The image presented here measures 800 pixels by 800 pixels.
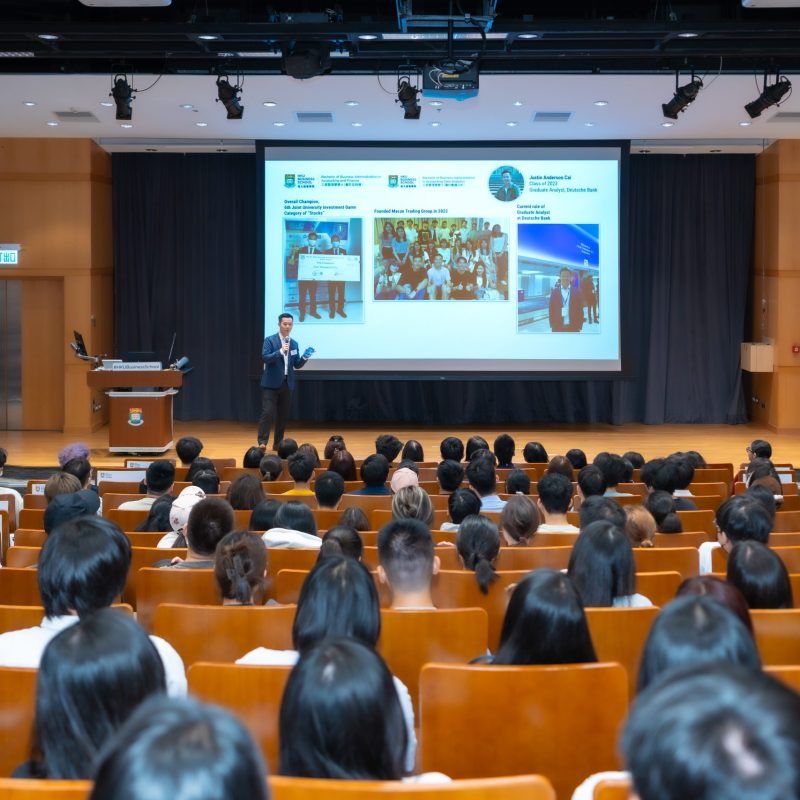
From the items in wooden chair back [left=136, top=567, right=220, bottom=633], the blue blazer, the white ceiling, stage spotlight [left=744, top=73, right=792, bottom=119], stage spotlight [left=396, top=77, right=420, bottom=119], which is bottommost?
wooden chair back [left=136, top=567, right=220, bottom=633]

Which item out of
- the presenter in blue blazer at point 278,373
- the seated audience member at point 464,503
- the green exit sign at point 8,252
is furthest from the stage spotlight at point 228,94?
the seated audience member at point 464,503

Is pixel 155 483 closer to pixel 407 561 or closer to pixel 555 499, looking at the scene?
pixel 555 499

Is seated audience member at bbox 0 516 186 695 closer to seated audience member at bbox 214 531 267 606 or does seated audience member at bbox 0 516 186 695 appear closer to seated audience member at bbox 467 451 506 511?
seated audience member at bbox 214 531 267 606

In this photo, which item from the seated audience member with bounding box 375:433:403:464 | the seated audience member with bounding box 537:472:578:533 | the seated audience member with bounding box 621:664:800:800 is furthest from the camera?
the seated audience member with bounding box 375:433:403:464

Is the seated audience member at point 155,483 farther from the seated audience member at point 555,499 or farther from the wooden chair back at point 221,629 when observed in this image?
the wooden chair back at point 221,629

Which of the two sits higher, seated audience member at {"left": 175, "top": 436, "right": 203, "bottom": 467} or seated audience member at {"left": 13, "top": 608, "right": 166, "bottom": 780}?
seated audience member at {"left": 13, "top": 608, "right": 166, "bottom": 780}

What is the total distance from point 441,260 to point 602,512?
9.00m

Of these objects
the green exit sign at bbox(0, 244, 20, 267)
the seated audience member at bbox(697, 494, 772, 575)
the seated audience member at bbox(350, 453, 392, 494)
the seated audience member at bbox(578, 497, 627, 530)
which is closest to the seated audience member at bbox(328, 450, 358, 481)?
the seated audience member at bbox(350, 453, 392, 494)

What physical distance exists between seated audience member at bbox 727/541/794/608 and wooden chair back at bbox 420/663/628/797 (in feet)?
3.13

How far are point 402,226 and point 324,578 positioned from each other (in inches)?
439

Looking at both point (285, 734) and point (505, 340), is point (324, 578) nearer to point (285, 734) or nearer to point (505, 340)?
point (285, 734)

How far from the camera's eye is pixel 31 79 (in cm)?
1050

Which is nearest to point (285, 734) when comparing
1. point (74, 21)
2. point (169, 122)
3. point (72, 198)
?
point (74, 21)

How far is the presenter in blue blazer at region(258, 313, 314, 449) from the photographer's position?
444 inches
